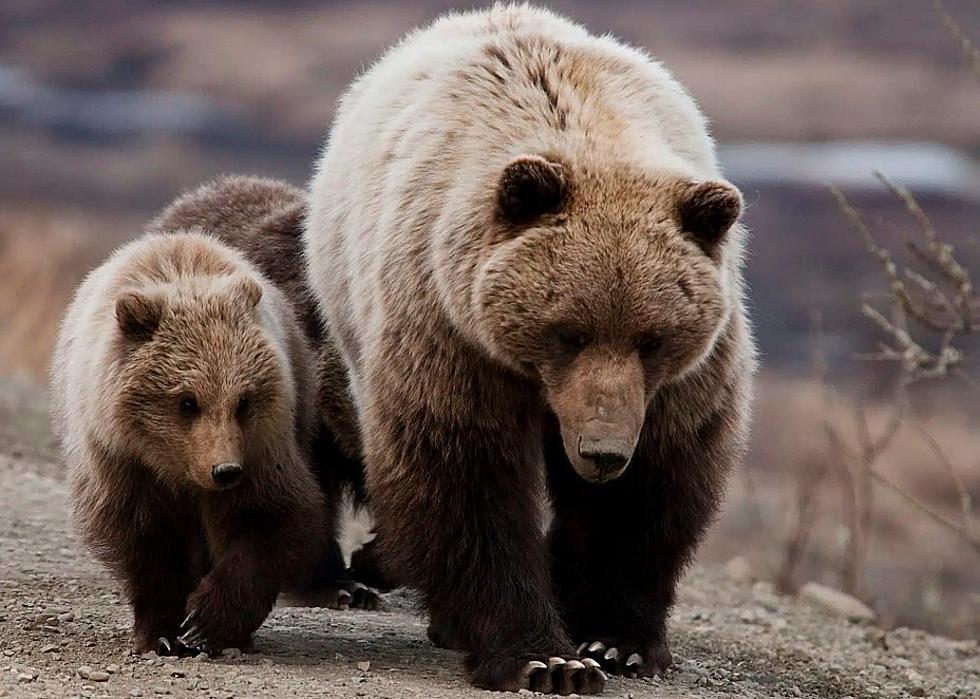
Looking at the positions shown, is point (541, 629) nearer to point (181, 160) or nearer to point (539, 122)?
point (539, 122)

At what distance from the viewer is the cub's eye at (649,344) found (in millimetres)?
5391

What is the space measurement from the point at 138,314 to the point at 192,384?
32 centimetres

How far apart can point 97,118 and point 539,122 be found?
15.9 m

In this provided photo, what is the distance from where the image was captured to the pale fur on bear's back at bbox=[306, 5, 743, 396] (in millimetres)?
5785

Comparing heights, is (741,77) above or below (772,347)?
above

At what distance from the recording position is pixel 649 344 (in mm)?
5418

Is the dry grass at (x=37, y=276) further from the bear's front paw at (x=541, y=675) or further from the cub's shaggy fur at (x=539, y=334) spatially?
the bear's front paw at (x=541, y=675)

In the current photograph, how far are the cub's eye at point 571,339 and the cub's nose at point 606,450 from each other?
31 centimetres

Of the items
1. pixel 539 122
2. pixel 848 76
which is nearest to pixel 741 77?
pixel 848 76

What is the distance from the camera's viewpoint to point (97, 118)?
818 inches

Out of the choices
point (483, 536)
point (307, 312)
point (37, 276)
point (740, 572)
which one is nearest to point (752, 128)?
point (37, 276)

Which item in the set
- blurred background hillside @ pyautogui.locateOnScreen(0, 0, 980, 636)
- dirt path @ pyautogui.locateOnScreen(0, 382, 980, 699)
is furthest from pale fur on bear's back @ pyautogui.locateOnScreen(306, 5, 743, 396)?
blurred background hillside @ pyautogui.locateOnScreen(0, 0, 980, 636)

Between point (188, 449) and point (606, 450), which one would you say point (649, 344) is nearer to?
point (606, 450)

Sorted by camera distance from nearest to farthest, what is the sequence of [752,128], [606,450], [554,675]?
[606,450] < [554,675] < [752,128]
